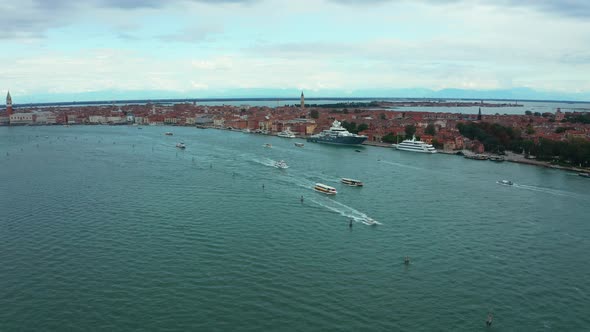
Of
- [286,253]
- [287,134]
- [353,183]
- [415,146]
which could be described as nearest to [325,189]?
[353,183]

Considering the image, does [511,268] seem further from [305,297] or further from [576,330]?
[305,297]

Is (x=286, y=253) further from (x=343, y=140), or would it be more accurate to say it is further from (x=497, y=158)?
(x=343, y=140)

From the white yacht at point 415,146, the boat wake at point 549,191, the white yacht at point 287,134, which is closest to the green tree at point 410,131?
the white yacht at point 415,146

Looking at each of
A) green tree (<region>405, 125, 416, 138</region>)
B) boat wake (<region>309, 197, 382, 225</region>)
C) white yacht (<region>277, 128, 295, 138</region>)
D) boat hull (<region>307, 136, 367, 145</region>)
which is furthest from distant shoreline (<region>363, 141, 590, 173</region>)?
white yacht (<region>277, 128, 295, 138</region>)

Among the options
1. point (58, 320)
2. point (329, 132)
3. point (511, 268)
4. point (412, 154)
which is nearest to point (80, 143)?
point (329, 132)

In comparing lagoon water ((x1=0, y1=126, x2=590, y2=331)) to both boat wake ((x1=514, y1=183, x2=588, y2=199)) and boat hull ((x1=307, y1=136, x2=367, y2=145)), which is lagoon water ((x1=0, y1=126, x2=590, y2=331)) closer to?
boat wake ((x1=514, y1=183, x2=588, y2=199))

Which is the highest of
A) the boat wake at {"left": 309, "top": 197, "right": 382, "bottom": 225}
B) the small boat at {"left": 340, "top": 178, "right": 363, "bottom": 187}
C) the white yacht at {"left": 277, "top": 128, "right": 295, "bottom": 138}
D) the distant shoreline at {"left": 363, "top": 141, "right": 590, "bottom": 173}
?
the white yacht at {"left": 277, "top": 128, "right": 295, "bottom": 138}
